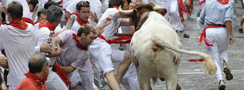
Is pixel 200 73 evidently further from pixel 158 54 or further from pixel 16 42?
pixel 16 42

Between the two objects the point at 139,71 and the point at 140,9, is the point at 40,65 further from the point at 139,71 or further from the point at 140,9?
the point at 140,9

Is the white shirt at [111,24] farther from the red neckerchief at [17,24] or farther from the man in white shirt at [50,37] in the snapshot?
the red neckerchief at [17,24]

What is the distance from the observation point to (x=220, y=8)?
8.71m

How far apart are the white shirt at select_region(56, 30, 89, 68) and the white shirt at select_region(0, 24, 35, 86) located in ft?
2.98

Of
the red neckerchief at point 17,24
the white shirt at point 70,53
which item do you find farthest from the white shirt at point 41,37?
the white shirt at point 70,53

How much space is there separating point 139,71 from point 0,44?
1.97 meters

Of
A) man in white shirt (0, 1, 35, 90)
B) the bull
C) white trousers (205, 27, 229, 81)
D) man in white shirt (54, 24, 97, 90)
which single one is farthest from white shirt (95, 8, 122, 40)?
white trousers (205, 27, 229, 81)

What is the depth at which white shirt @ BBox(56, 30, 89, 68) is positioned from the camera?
6.49 metres

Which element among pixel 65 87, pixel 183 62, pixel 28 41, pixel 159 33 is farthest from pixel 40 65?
pixel 183 62

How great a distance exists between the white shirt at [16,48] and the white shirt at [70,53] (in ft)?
2.98

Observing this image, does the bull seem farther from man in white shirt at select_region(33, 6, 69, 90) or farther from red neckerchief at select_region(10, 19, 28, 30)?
red neckerchief at select_region(10, 19, 28, 30)

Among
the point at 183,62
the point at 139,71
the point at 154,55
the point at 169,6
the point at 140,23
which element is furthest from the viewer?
the point at 169,6

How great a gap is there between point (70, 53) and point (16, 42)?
4.15 ft

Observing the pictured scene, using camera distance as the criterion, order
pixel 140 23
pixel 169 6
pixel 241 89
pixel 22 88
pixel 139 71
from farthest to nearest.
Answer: pixel 169 6, pixel 241 89, pixel 140 23, pixel 139 71, pixel 22 88
